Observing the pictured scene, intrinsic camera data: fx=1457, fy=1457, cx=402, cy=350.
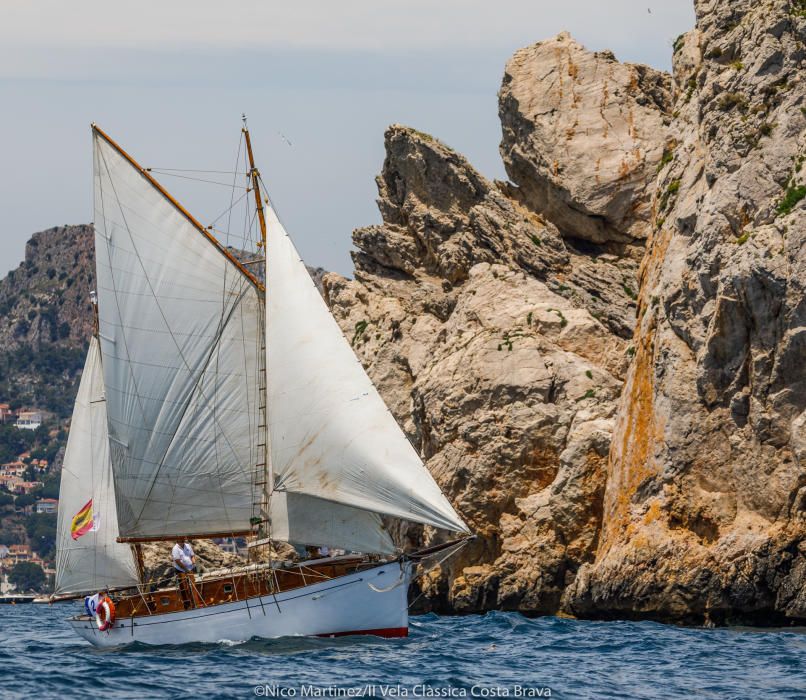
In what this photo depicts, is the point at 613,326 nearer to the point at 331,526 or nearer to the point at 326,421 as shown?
→ the point at 331,526

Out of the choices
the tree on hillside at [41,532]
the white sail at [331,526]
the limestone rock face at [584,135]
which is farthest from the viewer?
the tree on hillside at [41,532]

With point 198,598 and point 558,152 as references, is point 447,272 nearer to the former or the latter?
point 558,152

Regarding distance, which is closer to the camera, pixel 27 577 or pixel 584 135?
pixel 584 135

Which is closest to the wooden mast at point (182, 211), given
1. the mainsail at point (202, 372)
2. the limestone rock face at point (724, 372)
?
the mainsail at point (202, 372)

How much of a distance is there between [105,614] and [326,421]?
356 inches

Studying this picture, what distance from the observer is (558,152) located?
57406mm

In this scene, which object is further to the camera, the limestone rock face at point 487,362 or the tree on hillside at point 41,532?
the tree on hillside at point 41,532

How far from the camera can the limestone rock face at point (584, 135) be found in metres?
56.5

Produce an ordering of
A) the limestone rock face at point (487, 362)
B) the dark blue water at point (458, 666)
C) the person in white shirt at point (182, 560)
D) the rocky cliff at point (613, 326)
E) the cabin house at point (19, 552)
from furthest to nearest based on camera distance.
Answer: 1. the cabin house at point (19, 552)
2. the limestone rock face at point (487, 362)
3. the person in white shirt at point (182, 560)
4. the rocky cliff at point (613, 326)
5. the dark blue water at point (458, 666)

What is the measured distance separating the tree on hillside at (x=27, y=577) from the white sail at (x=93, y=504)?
119 meters

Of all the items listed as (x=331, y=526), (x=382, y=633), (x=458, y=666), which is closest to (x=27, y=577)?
(x=331, y=526)

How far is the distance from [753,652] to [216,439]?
15.1 meters

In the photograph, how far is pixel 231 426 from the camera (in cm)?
3803

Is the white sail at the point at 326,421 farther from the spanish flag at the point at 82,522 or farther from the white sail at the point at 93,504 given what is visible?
the spanish flag at the point at 82,522
